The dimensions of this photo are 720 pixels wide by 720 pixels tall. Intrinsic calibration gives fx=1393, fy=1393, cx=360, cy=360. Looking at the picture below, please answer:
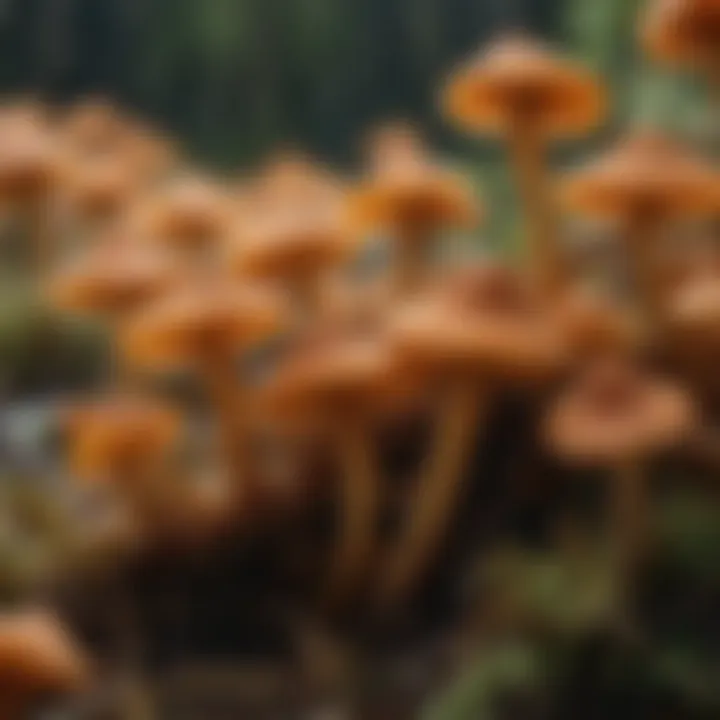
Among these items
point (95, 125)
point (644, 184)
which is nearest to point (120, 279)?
point (644, 184)

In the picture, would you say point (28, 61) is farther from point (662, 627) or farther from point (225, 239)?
point (662, 627)

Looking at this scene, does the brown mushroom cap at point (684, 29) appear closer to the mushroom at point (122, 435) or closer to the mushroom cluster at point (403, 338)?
the mushroom cluster at point (403, 338)

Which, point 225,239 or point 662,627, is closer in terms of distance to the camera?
point 662,627

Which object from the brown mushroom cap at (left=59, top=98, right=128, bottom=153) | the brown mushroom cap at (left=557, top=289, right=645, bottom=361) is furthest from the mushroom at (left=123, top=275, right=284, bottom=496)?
the brown mushroom cap at (left=59, top=98, right=128, bottom=153)

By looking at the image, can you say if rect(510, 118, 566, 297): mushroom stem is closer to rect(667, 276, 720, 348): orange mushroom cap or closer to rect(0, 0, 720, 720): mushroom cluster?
rect(0, 0, 720, 720): mushroom cluster

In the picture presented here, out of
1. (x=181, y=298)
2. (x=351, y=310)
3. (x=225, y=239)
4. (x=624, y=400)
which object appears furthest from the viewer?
(x=225, y=239)

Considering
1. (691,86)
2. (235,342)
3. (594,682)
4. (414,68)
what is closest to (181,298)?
(235,342)
